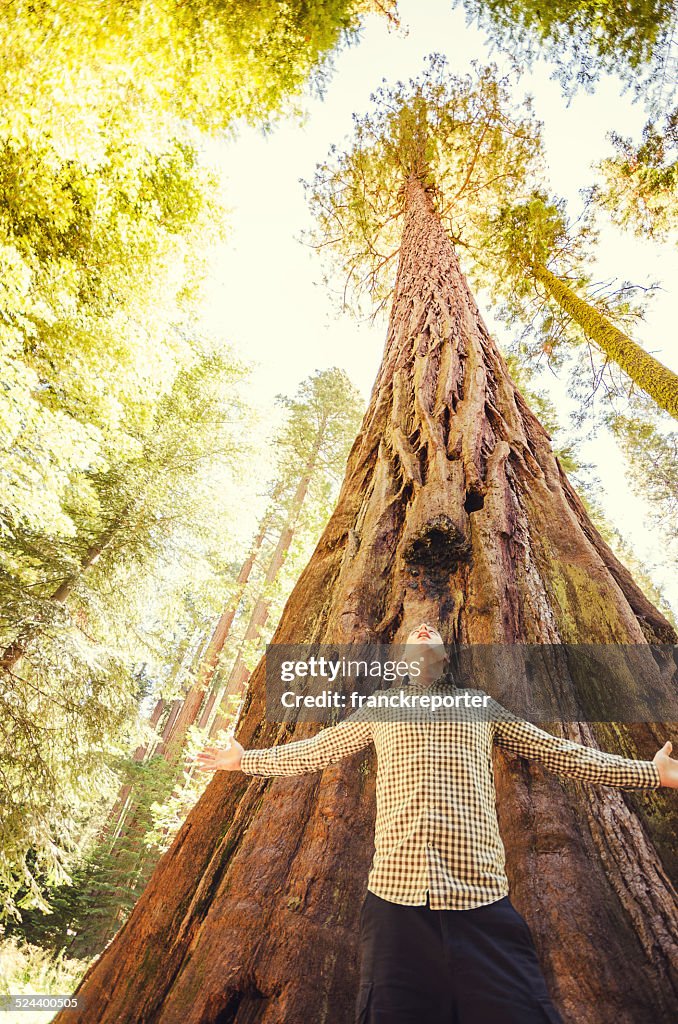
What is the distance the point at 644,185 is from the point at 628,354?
3.42 metres

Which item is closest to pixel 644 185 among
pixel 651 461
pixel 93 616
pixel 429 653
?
pixel 651 461

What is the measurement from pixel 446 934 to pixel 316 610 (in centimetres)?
150

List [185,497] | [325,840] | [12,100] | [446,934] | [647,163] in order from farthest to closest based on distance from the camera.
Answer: [185,497] < [647,163] < [12,100] < [325,840] < [446,934]

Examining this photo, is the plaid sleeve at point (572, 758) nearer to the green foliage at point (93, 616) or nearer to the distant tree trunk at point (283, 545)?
the green foliage at point (93, 616)

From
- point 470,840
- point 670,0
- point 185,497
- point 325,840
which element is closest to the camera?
point 470,840

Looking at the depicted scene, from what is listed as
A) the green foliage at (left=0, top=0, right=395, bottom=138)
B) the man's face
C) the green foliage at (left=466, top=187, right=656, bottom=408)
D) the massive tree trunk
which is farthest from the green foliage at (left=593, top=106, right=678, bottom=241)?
the man's face

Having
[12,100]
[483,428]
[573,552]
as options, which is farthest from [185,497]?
[573,552]

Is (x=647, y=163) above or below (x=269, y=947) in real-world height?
above

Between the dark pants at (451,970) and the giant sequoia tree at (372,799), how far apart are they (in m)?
0.26

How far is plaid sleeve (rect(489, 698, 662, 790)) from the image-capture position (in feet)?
4.35

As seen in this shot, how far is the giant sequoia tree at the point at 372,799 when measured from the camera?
120 cm

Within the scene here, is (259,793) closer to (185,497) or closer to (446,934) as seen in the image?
(446,934)

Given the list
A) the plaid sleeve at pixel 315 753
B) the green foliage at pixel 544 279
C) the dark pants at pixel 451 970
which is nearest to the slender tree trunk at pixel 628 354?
the green foliage at pixel 544 279

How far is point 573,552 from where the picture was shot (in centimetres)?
251
